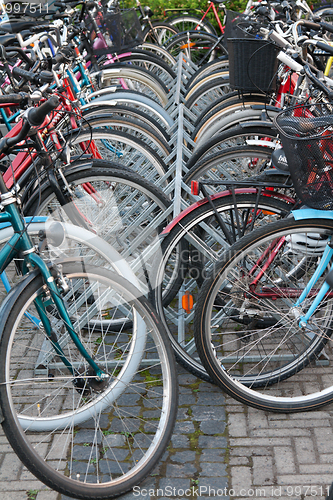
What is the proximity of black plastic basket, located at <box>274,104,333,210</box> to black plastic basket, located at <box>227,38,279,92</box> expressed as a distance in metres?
1.42

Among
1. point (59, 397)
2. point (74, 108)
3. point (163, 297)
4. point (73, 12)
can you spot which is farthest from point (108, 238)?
point (73, 12)

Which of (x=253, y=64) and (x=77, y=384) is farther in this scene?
(x=253, y=64)

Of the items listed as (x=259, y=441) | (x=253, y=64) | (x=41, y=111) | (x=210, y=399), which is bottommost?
(x=259, y=441)

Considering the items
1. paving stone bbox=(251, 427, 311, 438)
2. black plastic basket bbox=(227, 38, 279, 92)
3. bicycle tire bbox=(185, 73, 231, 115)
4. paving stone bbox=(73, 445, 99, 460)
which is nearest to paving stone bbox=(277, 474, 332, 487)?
paving stone bbox=(251, 427, 311, 438)

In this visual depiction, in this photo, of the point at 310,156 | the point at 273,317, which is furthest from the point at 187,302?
the point at 310,156

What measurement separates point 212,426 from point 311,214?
4.10ft

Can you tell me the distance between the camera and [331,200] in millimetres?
2598

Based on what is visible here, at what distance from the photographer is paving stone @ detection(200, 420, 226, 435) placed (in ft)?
9.53

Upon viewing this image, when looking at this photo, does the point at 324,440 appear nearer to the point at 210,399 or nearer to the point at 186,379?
the point at 210,399

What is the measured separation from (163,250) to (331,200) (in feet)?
3.14

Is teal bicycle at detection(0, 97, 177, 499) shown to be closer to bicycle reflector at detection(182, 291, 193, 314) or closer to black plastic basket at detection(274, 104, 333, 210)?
bicycle reflector at detection(182, 291, 193, 314)

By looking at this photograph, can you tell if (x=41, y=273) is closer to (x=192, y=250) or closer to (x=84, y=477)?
(x=84, y=477)

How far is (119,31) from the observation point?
5.44 metres

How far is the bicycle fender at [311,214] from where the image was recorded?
2.64 meters
